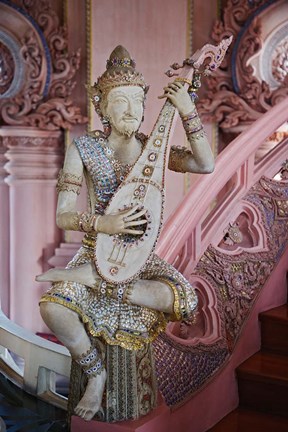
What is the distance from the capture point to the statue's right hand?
2617 mm

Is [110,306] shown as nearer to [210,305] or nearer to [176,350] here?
[176,350]

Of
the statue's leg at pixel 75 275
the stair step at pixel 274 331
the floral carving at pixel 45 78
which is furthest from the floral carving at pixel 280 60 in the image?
the statue's leg at pixel 75 275

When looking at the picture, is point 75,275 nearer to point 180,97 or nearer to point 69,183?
point 69,183

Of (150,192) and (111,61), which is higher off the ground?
(111,61)

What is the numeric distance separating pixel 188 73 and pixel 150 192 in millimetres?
467

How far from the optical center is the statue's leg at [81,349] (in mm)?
2680

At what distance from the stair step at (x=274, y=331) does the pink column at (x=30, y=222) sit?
3458 millimetres

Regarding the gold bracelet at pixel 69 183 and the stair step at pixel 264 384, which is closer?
the gold bracelet at pixel 69 183

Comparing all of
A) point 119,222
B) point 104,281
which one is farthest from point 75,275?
point 119,222

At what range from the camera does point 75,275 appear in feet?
8.89

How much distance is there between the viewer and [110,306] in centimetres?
279

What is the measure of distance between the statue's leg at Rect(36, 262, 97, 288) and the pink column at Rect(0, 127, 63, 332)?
163 inches

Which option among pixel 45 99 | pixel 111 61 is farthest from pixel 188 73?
pixel 45 99

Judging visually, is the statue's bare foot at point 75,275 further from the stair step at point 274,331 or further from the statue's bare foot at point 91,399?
the stair step at point 274,331
